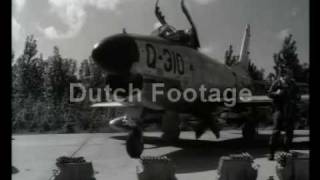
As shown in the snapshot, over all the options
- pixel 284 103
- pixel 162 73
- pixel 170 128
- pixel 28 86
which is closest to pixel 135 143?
pixel 162 73

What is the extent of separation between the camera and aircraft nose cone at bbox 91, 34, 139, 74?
726 centimetres

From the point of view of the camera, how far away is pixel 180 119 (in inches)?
461

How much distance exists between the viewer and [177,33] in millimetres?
9219

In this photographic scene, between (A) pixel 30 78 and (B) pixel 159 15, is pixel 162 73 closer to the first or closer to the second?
(B) pixel 159 15

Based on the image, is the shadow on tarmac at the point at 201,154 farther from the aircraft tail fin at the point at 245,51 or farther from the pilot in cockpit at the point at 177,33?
the aircraft tail fin at the point at 245,51

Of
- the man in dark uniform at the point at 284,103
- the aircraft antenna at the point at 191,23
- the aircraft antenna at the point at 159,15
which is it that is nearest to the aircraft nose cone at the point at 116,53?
the aircraft antenna at the point at 159,15

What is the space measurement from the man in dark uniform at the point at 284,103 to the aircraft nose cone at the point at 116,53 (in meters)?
2.71

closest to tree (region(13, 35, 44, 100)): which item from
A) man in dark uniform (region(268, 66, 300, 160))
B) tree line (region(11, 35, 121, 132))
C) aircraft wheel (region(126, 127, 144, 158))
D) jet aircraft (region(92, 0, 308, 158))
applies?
tree line (region(11, 35, 121, 132))

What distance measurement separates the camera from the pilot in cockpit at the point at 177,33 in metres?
8.89

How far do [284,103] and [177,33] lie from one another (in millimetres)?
2854
